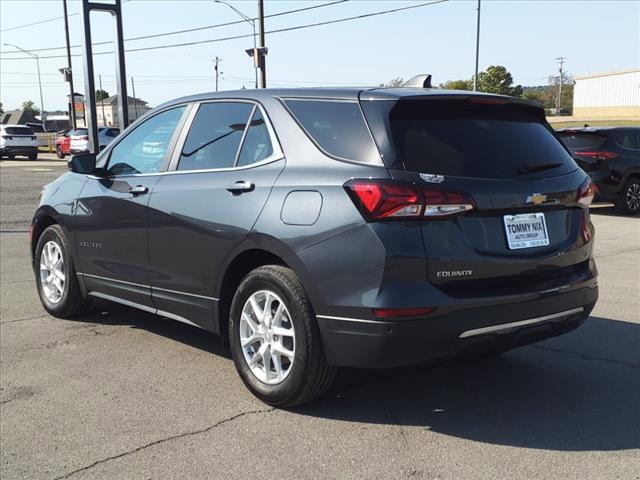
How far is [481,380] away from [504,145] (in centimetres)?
152

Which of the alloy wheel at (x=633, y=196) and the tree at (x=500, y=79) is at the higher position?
the tree at (x=500, y=79)

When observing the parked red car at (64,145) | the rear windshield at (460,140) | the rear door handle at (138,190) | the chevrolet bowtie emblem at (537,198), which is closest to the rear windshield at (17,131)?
the parked red car at (64,145)

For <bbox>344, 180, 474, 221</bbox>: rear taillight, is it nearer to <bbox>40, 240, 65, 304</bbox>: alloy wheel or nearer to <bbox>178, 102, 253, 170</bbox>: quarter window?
Result: <bbox>178, 102, 253, 170</bbox>: quarter window

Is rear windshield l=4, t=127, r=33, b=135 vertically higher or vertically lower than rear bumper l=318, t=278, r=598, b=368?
higher

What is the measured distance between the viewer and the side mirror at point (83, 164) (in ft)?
17.5

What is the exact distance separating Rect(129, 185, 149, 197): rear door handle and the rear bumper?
1.86 metres

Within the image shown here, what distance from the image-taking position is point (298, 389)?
12.0 ft

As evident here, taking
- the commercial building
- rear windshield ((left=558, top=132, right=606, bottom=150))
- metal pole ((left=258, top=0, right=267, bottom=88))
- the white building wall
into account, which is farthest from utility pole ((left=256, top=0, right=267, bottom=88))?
the white building wall

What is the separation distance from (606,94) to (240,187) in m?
98.4

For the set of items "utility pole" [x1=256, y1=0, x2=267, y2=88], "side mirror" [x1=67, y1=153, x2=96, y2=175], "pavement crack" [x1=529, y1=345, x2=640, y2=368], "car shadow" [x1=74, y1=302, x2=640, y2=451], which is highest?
"utility pole" [x1=256, y1=0, x2=267, y2=88]

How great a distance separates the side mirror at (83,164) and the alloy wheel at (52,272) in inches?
29.8

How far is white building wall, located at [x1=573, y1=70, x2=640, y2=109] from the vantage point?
89.0 meters

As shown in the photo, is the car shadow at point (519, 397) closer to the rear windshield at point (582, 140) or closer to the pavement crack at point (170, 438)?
the pavement crack at point (170, 438)

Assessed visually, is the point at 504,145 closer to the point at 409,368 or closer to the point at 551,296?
the point at 551,296
